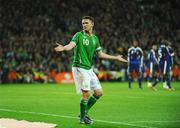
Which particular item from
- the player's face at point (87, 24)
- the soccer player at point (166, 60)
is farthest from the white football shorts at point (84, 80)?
the soccer player at point (166, 60)

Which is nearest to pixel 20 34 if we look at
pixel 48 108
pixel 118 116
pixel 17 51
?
pixel 17 51

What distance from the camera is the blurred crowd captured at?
40656mm

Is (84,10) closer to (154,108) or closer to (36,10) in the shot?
(36,10)

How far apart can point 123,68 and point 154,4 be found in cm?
1098

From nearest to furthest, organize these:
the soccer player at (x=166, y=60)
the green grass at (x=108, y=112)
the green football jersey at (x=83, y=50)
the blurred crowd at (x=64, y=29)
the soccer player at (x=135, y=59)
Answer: the green football jersey at (x=83, y=50)
the green grass at (x=108, y=112)
the soccer player at (x=166, y=60)
the soccer player at (x=135, y=59)
the blurred crowd at (x=64, y=29)

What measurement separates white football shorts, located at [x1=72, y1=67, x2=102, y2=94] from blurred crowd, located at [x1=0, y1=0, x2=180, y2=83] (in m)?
25.5

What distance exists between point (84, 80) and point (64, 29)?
3316cm

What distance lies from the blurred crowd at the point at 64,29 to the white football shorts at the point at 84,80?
83.8ft

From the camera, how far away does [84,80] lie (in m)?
A: 14.0

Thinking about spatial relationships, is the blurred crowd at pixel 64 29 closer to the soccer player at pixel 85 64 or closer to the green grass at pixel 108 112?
the green grass at pixel 108 112

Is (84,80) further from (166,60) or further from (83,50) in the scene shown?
(166,60)

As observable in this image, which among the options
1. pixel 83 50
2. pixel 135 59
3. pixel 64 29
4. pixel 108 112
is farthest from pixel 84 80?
pixel 64 29

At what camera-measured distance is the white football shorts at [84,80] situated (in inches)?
550

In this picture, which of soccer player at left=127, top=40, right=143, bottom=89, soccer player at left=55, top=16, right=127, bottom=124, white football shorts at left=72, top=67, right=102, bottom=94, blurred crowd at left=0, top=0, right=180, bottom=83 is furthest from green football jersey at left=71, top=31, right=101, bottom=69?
blurred crowd at left=0, top=0, right=180, bottom=83
